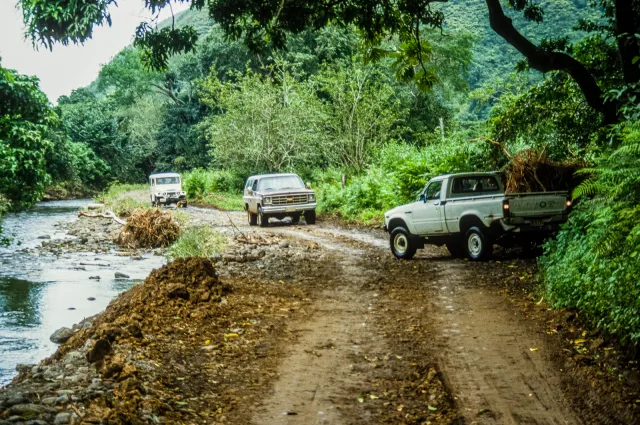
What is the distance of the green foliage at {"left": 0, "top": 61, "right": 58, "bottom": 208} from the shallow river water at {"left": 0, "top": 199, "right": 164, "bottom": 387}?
89.8 inches

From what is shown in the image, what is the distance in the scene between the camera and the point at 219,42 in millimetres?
51938

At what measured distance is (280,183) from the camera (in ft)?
89.1

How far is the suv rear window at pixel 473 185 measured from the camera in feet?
49.3

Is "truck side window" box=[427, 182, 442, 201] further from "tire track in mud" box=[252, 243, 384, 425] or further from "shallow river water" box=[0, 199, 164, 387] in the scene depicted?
"shallow river water" box=[0, 199, 164, 387]

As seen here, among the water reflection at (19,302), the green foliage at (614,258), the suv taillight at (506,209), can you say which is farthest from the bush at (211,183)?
the green foliage at (614,258)

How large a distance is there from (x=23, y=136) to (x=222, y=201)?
20627mm

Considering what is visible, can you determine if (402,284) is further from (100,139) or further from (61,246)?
(100,139)

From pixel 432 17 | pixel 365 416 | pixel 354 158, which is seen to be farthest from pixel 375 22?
pixel 354 158

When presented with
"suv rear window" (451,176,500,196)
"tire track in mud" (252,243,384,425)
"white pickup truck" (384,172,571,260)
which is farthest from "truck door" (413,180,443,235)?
"tire track in mud" (252,243,384,425)

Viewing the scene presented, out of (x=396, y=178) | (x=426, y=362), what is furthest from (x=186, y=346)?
(x=396, y=178)

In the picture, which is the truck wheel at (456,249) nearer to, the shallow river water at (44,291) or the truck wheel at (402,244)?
the truck wheel at (402,244)

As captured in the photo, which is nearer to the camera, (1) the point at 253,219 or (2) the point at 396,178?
(2) the point at 396,178

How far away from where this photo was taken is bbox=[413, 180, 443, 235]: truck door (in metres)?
15.2

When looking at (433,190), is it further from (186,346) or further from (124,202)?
(124,202)
